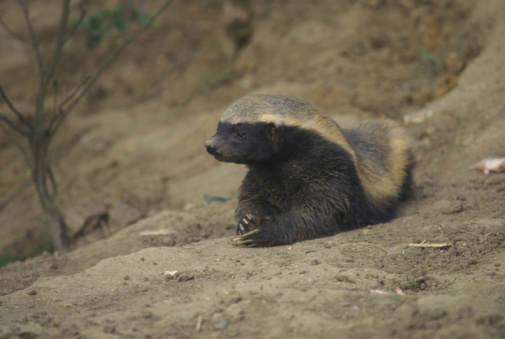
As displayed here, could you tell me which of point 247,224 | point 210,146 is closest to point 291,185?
point 247,224

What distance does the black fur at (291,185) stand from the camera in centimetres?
502

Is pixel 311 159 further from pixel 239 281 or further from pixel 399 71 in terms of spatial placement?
pixel 399 71

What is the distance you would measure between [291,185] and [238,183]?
2.65m

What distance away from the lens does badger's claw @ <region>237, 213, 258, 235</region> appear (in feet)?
17.1

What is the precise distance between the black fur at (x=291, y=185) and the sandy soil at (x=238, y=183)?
290 mm

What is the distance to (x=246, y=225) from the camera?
5.24 m

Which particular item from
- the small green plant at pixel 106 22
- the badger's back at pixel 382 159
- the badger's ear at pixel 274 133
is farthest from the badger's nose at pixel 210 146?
the small green plant at pixel 106 22

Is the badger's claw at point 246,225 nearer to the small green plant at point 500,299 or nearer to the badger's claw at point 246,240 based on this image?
the badger's claw at point 246,240

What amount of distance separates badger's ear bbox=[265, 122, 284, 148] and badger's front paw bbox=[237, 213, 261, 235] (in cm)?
73

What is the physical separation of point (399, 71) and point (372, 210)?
197 inches

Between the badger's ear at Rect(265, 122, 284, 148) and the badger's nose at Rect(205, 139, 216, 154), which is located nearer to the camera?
the badger's nose at Rect(205, 139, 216, 154)

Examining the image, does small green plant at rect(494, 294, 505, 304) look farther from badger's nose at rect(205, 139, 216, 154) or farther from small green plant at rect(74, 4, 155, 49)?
small green plant at rect(74, 4, 155, 49)

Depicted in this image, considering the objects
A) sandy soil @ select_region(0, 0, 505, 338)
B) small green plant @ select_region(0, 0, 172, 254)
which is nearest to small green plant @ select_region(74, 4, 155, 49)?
small green plant @ select_region(0, 0, 172, 254)

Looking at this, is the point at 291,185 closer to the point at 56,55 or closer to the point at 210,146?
the point at 210,146
